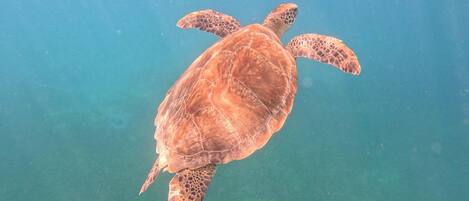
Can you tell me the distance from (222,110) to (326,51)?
2742 mm

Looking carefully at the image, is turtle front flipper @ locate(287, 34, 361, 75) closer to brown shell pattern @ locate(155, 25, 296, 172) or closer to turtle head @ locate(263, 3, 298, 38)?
turtle head @ locate(263, 3, 298, 38)

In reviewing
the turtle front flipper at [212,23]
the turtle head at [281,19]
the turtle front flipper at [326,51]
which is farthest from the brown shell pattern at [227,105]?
the turtle front flipper at [212,23]

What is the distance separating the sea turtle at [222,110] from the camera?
4.55 meters

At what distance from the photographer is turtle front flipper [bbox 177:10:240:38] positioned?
7488 mm

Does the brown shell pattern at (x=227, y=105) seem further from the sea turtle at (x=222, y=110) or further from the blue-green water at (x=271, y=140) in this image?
the blue-green water at (x=271, y=140)

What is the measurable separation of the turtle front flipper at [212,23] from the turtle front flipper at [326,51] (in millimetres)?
1446

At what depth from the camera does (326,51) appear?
6.43 m

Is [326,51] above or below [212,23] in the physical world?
below

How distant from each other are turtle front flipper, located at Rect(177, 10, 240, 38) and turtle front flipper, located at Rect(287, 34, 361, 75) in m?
1.45

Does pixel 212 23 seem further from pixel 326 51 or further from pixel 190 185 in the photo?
pixel 190 185

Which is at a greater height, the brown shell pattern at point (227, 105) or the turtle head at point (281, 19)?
the turtle head at point (281, 19)

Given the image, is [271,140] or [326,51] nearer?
[326,51]

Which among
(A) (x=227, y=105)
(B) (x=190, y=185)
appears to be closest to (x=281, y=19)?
(A) (x=227, y=105)

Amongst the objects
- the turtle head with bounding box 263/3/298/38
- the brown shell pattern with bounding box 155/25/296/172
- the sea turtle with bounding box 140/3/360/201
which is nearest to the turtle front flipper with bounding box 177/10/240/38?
the turtle head with bounding box 263/3/298/38
